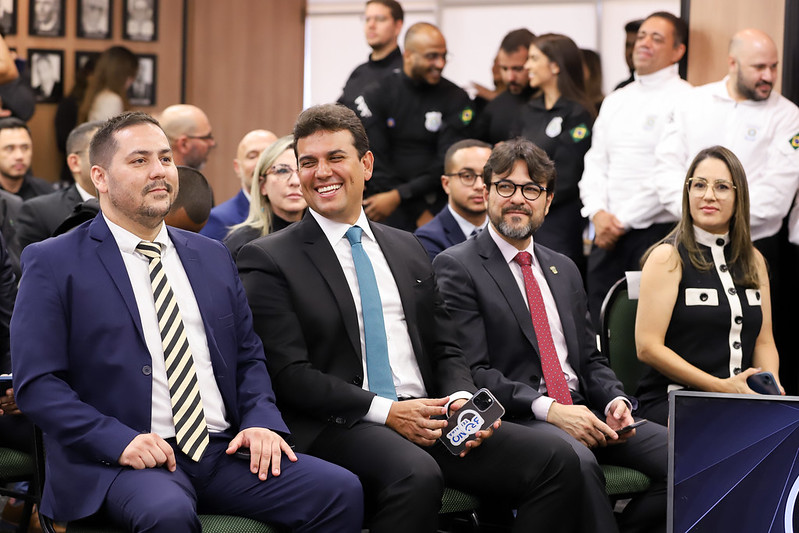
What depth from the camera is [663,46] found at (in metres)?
5.63

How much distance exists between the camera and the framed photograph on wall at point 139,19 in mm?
8359

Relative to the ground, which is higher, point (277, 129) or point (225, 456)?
point (277, 129)

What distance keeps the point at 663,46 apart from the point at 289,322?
3.34 meters

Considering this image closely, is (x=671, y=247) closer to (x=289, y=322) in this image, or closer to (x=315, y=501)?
(x=289, y=322)

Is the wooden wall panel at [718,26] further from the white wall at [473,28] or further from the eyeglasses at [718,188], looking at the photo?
the white wall at [473,28]

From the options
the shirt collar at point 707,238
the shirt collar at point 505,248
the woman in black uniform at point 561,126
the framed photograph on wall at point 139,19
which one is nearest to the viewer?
the shirt collar at point 505,248

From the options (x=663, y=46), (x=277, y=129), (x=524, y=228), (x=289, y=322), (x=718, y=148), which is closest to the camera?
(x=289, y=322)

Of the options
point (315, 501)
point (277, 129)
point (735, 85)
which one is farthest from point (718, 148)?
point (277, 129)

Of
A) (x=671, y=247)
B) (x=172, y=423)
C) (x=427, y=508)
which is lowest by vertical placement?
(x=427, y=508)

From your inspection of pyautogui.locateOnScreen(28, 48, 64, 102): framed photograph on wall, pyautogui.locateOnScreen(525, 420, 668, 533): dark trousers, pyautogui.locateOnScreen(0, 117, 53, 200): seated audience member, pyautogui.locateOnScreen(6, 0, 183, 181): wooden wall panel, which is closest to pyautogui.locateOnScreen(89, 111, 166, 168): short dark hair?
pyautogui.locateOnScreen(525, 420, 668, 533): dark trousers

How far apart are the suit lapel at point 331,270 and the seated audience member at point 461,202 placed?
150 centimetres

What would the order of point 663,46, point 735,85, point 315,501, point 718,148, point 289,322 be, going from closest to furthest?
point 315,501 < point 289,322 < point 718,148 < point 735,85 < point 663,46

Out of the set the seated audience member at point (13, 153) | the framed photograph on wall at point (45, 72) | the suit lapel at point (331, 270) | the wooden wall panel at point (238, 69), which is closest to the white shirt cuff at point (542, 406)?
the suit lapel at point (331, 270)

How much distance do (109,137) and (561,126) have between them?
3241mm
